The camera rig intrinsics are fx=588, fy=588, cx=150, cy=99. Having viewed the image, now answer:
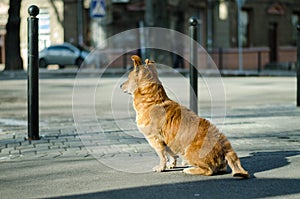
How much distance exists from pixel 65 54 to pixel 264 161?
30415 mm

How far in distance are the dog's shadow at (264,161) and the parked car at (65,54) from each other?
29.4 m

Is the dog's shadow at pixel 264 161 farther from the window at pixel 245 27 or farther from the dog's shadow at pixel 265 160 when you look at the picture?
the window at pixel 245 27

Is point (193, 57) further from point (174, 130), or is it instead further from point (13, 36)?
point (13, 36)

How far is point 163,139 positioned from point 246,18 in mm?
40011

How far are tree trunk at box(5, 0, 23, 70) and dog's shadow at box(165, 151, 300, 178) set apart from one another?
25.6 meters

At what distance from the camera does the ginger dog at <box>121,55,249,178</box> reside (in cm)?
532

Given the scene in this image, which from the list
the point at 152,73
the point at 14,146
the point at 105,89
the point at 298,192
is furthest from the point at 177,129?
the point at 105,89

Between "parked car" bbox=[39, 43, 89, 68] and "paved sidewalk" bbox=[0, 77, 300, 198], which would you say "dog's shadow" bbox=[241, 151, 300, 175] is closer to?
"paved sidewalk" bbox=[0, 77, 300, 198]

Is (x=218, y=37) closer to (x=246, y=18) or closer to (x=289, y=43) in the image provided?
(x=246, y=18)

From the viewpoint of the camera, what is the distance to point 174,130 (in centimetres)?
542

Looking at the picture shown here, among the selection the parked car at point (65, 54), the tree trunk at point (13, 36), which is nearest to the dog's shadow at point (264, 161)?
the tree trunk at point (13, 36)

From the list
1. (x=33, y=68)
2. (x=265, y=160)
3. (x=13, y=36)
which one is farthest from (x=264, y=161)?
(x=13, y=36)

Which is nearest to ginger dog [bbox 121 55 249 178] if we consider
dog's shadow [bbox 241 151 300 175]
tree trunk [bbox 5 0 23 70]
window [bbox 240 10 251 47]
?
dog's shadow [bbox 241 151 300 175]

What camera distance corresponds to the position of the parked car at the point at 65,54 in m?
35.4
